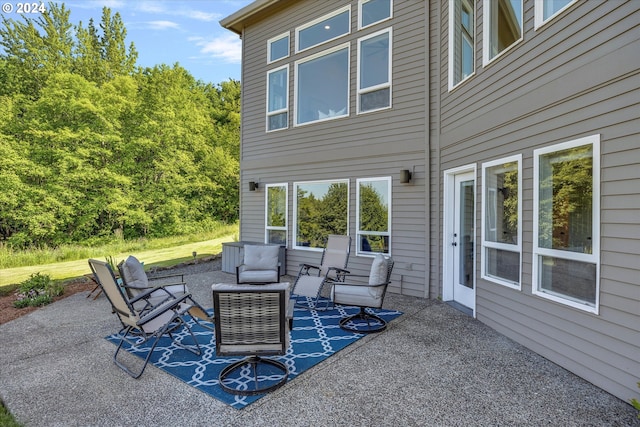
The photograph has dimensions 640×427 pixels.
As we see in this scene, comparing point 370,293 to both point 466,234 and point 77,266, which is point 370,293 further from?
point 77,266

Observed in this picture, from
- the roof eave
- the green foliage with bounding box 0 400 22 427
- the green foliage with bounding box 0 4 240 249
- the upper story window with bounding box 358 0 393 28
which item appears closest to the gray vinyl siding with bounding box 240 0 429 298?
the upper story window with bounding box 358 0 393 28

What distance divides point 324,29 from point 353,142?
9.23 feet

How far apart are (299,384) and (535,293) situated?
2.77m

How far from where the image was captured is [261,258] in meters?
6.74

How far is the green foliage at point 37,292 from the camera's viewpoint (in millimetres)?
5777

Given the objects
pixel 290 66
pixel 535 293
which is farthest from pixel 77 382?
pixel 290 66

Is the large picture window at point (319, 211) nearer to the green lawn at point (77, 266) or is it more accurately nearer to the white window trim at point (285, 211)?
the white window trim at point (285, 211)

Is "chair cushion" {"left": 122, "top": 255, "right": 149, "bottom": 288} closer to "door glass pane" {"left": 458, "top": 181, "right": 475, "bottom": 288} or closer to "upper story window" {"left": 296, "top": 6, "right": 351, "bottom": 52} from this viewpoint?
"door glass pane" {"left": 458, "top": 181, "right": 475, "bottom": 288}

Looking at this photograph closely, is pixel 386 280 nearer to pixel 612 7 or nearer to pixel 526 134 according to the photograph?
pixel 526 134

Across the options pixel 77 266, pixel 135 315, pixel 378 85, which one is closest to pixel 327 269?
pixel 135 315

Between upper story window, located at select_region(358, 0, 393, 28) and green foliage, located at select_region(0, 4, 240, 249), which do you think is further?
green foliage, located at select_region(0, 4, 240, 249)

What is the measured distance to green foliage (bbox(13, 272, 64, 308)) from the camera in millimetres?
5777

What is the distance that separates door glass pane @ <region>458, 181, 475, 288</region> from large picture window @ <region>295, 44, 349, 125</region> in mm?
3086

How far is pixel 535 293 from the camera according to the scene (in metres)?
3.77
